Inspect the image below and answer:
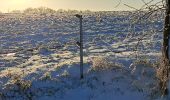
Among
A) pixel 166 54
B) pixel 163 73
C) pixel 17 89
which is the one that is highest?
pixel 166 54

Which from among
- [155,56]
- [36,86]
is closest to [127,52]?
[155,56]

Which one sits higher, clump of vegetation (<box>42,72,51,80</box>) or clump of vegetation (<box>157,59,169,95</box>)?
clump of vegetation (<box>157,59,169,95</box>)

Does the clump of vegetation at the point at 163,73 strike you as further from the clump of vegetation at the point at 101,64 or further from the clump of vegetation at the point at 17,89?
the clump of vegetation at the point at 17,89

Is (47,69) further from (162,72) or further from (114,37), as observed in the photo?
(114,37)

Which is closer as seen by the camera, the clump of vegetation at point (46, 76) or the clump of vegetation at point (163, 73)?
the clump of vegetation at point (163, 73)

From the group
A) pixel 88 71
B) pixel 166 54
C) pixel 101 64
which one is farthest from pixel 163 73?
pixel 88 71

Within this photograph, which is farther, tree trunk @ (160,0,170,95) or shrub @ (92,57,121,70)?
shrub @ (92,57,121,70)

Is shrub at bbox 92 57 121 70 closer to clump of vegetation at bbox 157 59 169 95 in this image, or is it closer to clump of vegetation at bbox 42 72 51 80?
clump of vegetation at bbox 42 72 51 80

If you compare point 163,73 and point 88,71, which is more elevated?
point 163,73

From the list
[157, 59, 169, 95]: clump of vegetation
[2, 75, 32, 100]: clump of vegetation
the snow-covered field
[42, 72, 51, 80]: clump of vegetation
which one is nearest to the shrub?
the snow-covered field

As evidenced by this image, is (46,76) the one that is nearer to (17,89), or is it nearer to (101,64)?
(17,89)

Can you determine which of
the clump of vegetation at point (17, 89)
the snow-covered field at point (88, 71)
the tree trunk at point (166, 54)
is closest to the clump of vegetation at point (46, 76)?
the snow-covered field at point (88, 71)

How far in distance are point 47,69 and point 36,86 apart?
4.28 ft

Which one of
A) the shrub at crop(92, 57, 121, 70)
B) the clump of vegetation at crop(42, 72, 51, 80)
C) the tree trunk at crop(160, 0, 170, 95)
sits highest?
the tree trunk at crop(160, 0, 170, 95)
